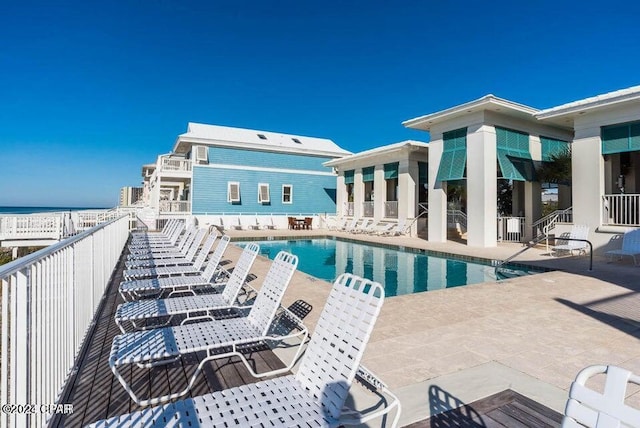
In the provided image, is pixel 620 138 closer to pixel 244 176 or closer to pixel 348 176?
pixel 348 176

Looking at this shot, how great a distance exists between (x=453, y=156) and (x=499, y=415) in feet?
42.5

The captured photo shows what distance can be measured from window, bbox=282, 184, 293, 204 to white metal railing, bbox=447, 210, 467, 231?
10665 millimetres

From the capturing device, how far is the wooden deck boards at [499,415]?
7.50 feet

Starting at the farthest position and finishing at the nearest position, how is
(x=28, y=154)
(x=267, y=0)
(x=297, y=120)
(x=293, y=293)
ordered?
(x=28, y=154)
(x=297, y=120)
(x=267, y=0)
(x=293, y=293)

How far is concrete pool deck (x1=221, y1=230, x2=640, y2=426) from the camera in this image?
2.82 meters

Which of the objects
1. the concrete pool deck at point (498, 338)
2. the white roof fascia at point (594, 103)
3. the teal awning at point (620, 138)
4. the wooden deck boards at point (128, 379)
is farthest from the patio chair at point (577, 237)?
the wooden deck boards at point (128, 379)

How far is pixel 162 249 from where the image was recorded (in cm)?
888

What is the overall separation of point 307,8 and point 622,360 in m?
20.9

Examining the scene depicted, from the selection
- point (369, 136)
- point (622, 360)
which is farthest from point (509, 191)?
point (369, 136)

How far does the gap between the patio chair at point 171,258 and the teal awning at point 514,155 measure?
36.2ft

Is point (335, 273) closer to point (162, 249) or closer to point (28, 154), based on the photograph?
point (162, 249)

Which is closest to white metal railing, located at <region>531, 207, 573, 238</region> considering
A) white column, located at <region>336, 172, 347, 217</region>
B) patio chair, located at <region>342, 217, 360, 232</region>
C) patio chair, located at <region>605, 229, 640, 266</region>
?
patio chair, located at <region>605, 229, 640, 266</region>

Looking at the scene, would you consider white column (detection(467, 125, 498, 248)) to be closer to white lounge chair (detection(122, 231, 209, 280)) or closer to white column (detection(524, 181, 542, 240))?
white column (detection(524, 181, 542, 240))

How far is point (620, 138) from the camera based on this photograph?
10219mm
